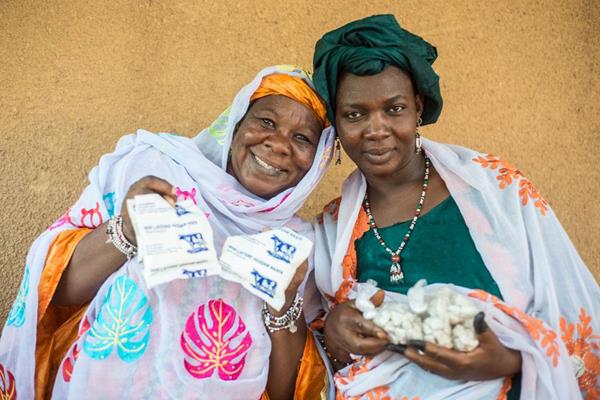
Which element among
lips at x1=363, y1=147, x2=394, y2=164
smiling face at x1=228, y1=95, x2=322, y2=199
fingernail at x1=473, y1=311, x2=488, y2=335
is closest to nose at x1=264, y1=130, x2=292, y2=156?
smiling face at x1=228, y1=95, x2=322, y2=199

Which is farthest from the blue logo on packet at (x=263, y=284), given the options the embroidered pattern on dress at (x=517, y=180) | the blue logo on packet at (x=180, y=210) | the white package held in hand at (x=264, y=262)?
the embroidered pattern on dress at (x=517, y=180)

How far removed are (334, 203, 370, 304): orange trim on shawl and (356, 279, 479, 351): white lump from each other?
0.39 meters

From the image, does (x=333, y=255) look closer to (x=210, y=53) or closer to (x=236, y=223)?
(x=236, y=223)

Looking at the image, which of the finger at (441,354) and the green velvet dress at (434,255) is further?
the green velvet dress at (434,255)

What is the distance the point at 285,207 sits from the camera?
213cm

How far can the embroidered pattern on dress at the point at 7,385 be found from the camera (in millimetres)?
1913

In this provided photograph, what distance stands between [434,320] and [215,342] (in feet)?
→ 2.29

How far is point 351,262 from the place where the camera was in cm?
212

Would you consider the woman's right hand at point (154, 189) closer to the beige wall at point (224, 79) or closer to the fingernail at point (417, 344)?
the fingernail at point (417, 344)

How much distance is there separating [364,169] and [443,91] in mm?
1153

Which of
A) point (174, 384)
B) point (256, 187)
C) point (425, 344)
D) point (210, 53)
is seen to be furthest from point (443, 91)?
point (174, 384)

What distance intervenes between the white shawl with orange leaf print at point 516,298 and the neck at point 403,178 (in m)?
0.06

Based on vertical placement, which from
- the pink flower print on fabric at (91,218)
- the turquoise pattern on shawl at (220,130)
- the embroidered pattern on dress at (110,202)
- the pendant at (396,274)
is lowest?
the pendant at (396,274)

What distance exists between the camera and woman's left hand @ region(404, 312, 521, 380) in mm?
1620
